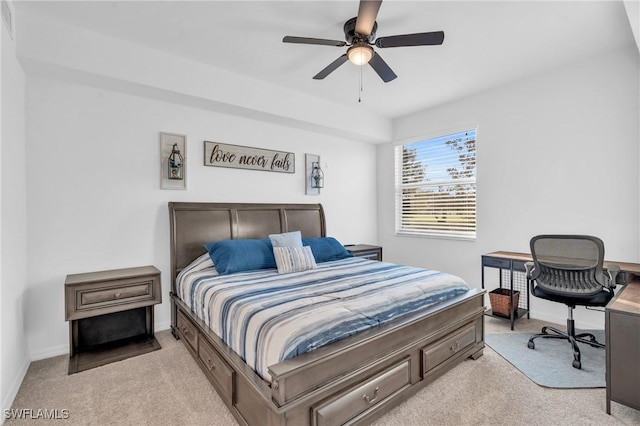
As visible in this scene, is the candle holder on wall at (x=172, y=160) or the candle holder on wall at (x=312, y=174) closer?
the candle holder on wall at (x=172, y=160)

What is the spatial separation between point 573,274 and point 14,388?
4.36m

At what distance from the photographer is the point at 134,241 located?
318 cm

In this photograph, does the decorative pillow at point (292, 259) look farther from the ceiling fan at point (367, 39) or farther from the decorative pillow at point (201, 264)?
the ceiling fan at point (367, 39)

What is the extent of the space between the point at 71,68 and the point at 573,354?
16.2ft

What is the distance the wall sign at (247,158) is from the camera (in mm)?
3674

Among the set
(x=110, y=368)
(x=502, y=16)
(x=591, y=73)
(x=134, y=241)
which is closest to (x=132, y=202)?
(x=134, y=241)

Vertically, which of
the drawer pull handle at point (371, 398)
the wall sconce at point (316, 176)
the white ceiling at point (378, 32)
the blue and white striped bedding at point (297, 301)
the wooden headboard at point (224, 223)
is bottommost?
the drawer pull handle at point (371, 398)

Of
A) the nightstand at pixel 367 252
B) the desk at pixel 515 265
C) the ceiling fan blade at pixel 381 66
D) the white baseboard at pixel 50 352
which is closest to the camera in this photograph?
the ceiling fan blade at pixel 381 66

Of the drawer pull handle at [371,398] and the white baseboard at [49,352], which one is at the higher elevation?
the drawer pull handle at [371,398]

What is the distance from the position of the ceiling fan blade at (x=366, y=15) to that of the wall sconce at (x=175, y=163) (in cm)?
227

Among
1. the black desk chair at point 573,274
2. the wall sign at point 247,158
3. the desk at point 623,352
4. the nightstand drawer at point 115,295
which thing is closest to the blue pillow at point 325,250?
the wall sign at point 247,158

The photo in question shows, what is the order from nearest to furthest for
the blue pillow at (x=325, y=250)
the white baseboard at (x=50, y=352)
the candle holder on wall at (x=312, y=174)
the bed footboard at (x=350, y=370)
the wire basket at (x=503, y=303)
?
the bed footboard at (x=350, y=370)
the white baseboard at (x=50, y=352)
the wire basket at (x=503, y=303)
the blue pillow at (x=325, y=250)
the candle holder on wall at (x=312, y=174)

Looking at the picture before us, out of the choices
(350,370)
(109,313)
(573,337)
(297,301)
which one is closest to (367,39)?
(297,301)

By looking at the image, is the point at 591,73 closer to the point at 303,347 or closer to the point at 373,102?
the point at 373,102
